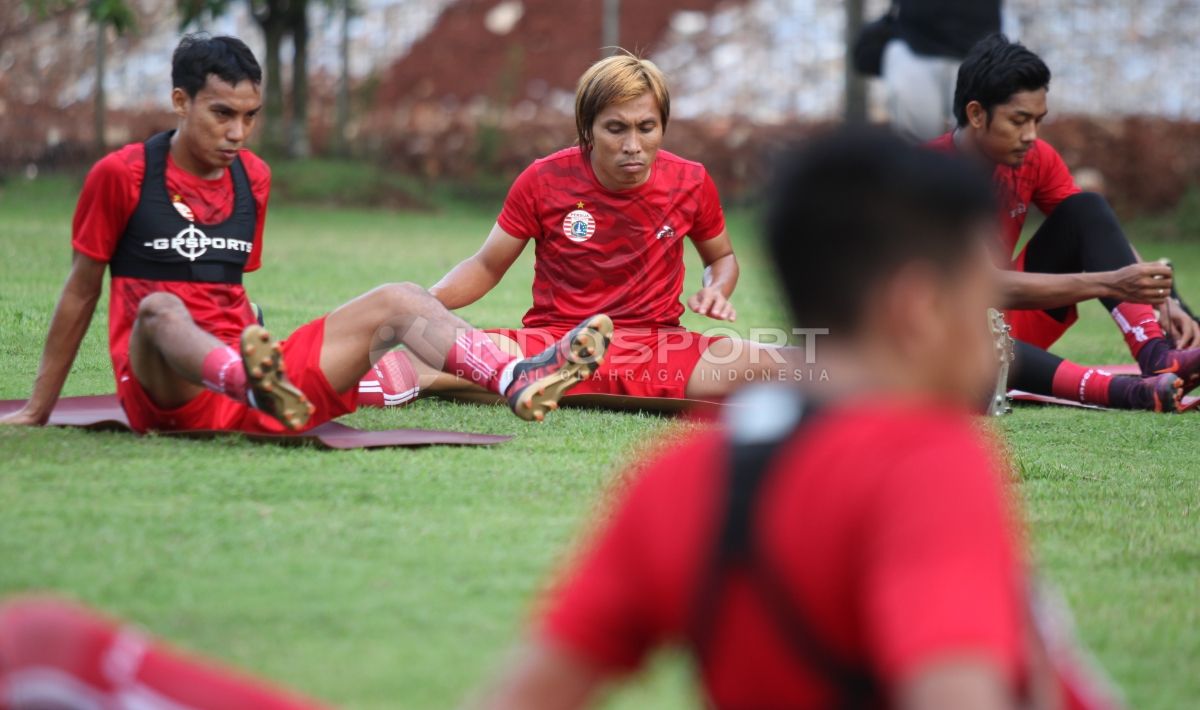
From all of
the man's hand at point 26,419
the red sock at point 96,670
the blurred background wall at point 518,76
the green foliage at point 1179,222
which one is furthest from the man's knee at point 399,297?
the green foliage at point 1179,222

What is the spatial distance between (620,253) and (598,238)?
0.32ft

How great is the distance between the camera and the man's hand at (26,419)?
177 inches

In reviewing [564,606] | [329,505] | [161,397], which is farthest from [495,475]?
[564,606]

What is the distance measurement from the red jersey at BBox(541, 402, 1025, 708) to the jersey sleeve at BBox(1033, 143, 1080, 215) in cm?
485

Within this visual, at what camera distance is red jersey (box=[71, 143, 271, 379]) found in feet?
14.5

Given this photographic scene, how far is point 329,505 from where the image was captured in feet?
11.9

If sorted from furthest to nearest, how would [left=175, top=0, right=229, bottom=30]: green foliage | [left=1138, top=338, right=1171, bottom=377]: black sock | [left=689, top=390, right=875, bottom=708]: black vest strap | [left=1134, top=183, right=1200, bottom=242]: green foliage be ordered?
[left=175, top=0, right=229, bottom=30]: green foliage
[left=1134, top=183, right=1200, bottom=242]: green foliage
[left=1138, top=338, right=1171, bottom=377]: black sock
[left=689, top=390, right=875, bottom=708]: black vest strap

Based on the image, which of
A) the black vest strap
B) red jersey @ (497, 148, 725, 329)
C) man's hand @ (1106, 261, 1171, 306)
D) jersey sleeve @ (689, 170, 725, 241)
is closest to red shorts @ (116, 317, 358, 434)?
red jersey @ (497, 148, 725, 329)

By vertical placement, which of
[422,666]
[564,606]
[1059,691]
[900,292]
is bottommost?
[422,666]

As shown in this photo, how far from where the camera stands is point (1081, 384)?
19.3 ft

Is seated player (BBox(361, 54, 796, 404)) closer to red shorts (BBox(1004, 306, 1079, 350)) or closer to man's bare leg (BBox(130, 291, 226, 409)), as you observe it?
man's bare leg (BBox(130, 291, 226, 409))

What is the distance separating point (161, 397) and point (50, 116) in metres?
13.0

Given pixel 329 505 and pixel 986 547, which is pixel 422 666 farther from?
pixel 986 547

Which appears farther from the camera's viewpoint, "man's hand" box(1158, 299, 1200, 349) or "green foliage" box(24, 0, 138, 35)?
"green foliage" box(24, 0, 138, 35)
